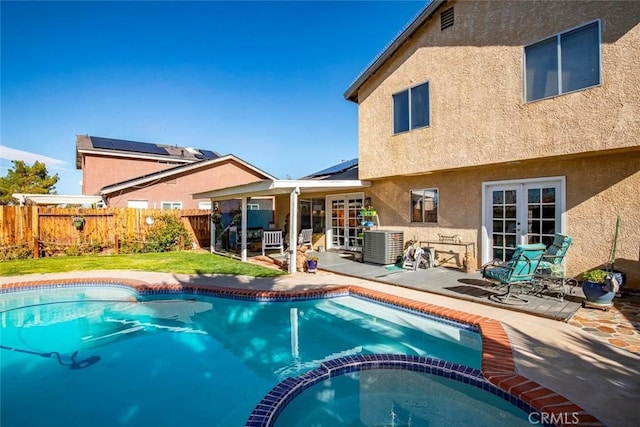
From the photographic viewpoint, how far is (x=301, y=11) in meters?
15.1

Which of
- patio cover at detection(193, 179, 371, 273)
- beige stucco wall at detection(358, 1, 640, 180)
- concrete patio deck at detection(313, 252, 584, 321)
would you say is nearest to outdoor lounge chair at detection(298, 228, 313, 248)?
concrete patio deck at detection(313, 252, 584, 321)

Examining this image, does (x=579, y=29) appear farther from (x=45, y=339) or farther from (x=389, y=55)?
(x=45, y=339)

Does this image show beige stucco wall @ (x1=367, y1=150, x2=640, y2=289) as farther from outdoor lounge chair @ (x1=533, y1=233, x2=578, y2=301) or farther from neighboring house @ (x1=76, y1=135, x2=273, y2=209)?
neighboring house @ (x1=76, y1=135, x2=273, y2=209)

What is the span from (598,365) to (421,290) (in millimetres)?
4432

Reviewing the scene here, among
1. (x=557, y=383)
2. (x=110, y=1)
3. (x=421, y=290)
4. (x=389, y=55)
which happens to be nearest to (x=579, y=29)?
(x=389, y=55)

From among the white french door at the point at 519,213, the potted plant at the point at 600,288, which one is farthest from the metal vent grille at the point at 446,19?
the potted plant at the point at 600,288

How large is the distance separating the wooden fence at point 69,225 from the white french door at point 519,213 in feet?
55.6

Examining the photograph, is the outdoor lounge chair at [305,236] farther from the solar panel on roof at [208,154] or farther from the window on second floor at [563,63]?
the solar panel on roof at [208,154]

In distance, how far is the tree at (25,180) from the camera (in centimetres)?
3195

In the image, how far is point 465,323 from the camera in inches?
256

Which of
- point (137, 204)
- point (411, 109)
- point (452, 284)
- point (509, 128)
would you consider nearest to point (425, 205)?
point (411, 109)

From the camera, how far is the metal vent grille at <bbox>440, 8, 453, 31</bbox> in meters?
10.6

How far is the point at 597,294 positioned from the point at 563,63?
19.3 ft

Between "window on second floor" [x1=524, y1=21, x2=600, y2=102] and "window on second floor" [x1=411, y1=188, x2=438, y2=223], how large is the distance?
4.43 m
